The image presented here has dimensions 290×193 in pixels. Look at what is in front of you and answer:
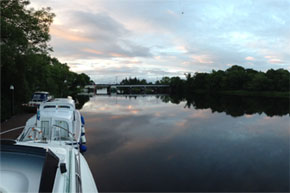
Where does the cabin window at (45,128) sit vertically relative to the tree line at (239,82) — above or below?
below

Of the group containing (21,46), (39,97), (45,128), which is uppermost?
(21,46)

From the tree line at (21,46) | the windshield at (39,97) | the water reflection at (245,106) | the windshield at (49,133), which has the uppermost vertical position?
the tree line at (21,46)

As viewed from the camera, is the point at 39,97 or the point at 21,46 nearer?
the point at 21,46

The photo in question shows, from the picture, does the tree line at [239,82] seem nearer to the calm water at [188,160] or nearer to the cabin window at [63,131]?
the calm water at [188,160]

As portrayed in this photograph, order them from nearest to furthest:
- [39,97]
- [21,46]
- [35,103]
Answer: [21,46]
[35,103]
[39,97]

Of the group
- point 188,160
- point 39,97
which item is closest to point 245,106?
point 188,160

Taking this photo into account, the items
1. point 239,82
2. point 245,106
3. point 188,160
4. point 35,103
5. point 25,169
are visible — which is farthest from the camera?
point 239,82

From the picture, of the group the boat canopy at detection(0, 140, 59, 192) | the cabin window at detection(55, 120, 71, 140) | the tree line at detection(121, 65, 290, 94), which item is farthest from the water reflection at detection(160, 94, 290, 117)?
the boat canopy at detection(0, 140, 59, 192)

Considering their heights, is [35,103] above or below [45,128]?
above

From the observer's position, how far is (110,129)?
16250 millimetres

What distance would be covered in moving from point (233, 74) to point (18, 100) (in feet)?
257

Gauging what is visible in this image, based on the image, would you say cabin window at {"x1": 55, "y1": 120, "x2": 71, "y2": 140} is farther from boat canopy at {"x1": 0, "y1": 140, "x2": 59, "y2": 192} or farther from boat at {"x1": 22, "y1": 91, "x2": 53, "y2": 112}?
boat at {"x1": 22, "y1": 91, "x2": 53, "y2": 112}

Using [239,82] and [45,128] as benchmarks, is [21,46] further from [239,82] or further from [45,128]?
[239,82]

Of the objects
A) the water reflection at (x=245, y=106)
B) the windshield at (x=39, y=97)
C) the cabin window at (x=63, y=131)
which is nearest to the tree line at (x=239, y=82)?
the water reflection at (x=245, y=106)
